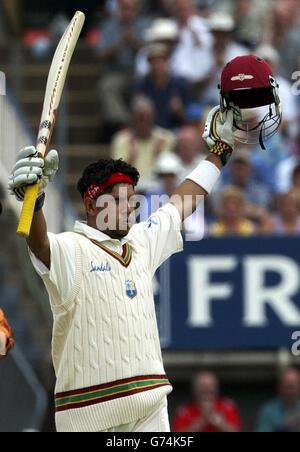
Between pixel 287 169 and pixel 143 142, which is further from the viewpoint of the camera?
pixel 143 142

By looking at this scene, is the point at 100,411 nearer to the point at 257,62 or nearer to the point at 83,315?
the point at 83,315

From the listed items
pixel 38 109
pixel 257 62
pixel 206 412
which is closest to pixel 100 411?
pixel 257 62

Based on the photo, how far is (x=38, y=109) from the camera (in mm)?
15695

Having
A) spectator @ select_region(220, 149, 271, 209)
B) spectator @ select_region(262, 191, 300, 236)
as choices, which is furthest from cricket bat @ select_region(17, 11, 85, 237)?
spectator @ select_region(220, 149, 271, 209)

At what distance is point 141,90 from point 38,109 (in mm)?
1395

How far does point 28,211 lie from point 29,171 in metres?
0.20

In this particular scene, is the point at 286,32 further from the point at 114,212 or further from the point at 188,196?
the point at 114,212

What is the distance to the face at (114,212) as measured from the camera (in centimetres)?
756

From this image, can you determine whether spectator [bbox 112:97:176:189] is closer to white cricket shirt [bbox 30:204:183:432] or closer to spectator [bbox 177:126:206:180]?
spectator [bbox 177:126:206:180]

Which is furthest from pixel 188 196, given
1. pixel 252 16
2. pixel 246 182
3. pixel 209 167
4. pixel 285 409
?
pixel 252 16

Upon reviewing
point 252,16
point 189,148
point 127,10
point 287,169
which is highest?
point 127,10

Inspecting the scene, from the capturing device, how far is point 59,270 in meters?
7.42

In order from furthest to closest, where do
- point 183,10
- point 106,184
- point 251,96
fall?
1. point 183,10
2. point 251,96
3. point 106,184

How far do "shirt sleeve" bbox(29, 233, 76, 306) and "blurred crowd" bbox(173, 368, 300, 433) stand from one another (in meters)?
5.17
